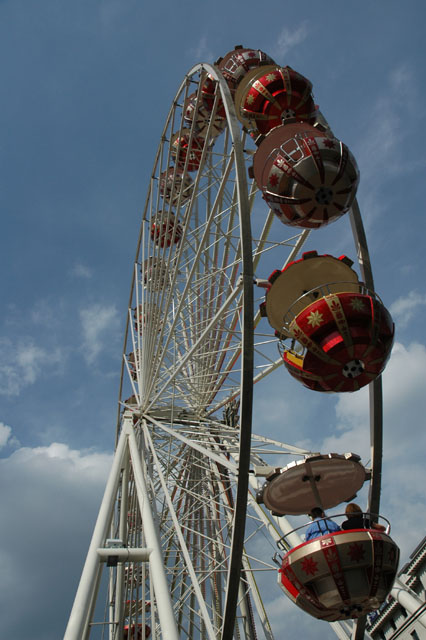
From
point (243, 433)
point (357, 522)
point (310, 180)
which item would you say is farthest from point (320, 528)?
point (310, 180)

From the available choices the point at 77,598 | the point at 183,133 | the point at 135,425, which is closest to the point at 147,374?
the point at 135,425

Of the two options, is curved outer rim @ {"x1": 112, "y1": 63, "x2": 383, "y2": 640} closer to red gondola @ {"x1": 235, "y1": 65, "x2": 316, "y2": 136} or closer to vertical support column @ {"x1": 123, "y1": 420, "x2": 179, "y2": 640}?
red gondola @ {"x1": 235, "y1": 65, "x2": 316, "y2": 136}

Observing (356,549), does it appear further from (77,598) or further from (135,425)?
(135,425)

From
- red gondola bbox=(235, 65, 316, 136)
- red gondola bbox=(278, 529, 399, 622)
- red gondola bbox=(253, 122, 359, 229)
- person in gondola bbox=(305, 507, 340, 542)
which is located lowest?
red gondola bbox=(278, 529, 399, 622)

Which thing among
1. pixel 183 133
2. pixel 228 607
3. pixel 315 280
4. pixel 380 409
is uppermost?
pixel 183 133

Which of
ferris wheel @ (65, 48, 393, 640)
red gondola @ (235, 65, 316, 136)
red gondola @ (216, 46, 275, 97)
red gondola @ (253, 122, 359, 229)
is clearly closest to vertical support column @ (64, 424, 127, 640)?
ferris wheel @ (65, 48, 393, 640)

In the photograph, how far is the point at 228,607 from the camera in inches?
263

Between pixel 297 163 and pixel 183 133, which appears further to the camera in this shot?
pixel 183 133

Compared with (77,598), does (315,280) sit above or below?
above

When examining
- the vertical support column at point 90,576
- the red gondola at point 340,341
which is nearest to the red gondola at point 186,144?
the red gondola at point 340,341

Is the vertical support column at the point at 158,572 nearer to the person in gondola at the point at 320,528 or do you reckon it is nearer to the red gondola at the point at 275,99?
the person in gondola at the point at 320,528

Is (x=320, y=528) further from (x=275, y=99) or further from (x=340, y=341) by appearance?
(x=275, y=99)

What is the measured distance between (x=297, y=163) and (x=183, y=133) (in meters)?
7.33

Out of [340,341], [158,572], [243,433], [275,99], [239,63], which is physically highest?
→ [239,63]
